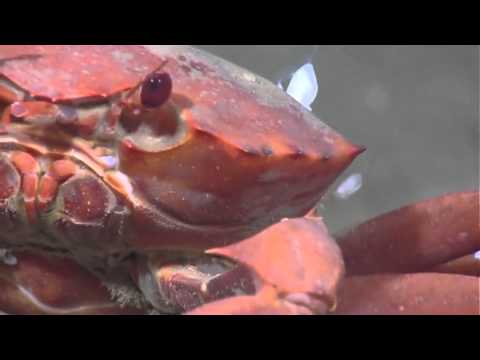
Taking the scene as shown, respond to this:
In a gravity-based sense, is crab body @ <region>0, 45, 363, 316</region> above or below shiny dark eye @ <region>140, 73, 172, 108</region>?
below

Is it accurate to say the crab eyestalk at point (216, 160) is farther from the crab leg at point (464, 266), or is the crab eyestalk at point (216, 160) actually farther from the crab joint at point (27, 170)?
the crab leg at point (464, 266)

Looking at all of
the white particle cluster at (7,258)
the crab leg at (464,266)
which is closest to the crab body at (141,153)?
the white particle cluster at (7,258)

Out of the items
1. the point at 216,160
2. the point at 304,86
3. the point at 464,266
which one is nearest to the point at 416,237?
the point at 464,266

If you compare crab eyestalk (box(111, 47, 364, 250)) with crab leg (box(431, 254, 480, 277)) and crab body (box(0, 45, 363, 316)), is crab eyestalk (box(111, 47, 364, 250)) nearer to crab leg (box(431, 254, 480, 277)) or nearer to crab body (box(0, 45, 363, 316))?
crab body (box(0, 45, 363, 316))

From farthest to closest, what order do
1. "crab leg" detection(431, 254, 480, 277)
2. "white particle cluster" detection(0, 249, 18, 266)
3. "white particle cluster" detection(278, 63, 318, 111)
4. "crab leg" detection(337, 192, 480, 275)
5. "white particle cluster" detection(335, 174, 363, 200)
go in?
"white particle cluster" detection(335, 174, 363, 200) → "white particle cluster" detection(278, 63, 318, 111) → "crab leg" detection(431, 254, 480, 277) → "crab leg" detection(337, 192, 480, 275) → "white particle cluster" detection(0, 249, 18, 266)

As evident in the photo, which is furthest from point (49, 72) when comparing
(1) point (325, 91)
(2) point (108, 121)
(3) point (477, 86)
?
(3) point (477, 86)


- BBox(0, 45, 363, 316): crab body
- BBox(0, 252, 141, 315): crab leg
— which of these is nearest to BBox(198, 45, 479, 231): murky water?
BBox(0, 252, 141, 315): crab leg
